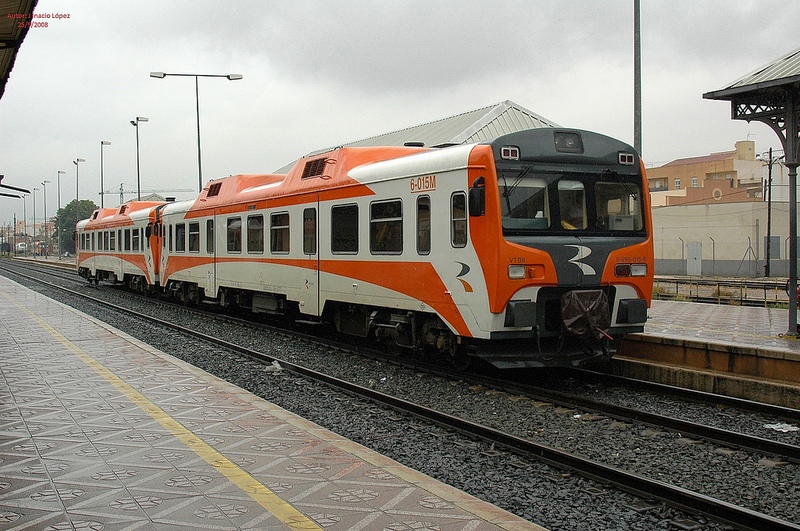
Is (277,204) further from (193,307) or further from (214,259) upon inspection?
(193,307)

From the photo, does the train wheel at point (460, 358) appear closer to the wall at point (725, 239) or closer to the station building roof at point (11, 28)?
the station building roof at point (11, 28)

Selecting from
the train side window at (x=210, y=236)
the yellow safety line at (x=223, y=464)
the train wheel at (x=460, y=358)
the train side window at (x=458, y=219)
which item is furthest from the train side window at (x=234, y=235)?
the train side window at (x=458, y=219)

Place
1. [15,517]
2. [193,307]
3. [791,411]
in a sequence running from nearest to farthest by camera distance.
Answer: [15,517] < [791,411] < [193,307]

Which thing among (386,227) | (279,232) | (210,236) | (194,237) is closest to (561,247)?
(386,227)

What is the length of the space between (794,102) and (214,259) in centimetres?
1275

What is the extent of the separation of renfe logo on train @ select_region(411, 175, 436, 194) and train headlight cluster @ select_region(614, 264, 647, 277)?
8.52ft

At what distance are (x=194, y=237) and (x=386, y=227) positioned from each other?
10378 mm

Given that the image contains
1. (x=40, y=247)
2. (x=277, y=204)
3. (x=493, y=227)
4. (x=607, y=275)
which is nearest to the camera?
(x=493, y=227)

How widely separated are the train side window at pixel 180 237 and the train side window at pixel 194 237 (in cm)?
57

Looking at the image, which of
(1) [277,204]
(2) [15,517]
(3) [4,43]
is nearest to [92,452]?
(2) [15,517]

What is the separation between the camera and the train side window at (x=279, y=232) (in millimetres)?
14492

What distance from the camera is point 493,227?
9.03m

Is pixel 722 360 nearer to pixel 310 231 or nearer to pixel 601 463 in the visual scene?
pixel 601 463

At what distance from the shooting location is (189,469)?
18.1 feet
